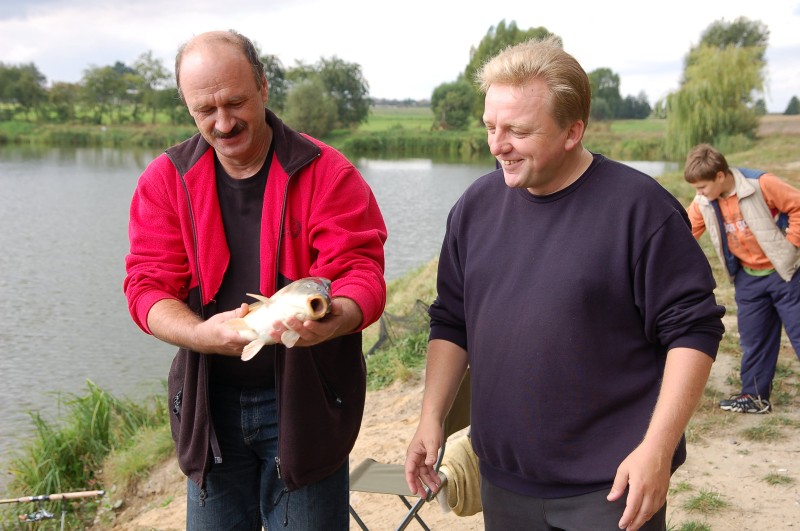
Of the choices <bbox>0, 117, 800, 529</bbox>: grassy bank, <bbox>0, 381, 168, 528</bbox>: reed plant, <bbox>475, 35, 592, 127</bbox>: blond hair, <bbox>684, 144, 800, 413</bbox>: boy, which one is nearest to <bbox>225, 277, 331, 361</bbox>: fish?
<bbox>475, 35, 592, 127</bbox>: blond hair

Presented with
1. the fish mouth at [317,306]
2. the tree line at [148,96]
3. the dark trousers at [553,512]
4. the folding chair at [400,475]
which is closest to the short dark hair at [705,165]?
the folding chair at [400,475]

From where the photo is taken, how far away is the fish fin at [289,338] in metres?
1.92

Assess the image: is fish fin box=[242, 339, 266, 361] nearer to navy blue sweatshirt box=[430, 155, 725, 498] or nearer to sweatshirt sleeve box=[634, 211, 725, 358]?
navy blue sweatshirt box=[430, 155, 725, 498]

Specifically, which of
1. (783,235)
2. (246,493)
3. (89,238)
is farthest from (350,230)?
(89,238)

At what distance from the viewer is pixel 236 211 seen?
7.67 ft

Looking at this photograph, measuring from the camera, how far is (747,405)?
214 inches

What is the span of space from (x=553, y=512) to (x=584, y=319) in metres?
0.52

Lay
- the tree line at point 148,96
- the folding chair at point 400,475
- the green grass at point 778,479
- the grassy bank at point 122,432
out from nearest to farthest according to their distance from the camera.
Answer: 1. the folding chair at point 400,475
2. the green grass at point 778,479
3. the grassy bank at point 122,432
4. the tree line at point 148,96

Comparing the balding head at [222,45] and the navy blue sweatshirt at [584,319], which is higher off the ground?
the balding head at [222,45]

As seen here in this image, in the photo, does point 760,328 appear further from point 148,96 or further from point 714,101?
point 148,96

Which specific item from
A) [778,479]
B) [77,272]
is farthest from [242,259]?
[77,272]

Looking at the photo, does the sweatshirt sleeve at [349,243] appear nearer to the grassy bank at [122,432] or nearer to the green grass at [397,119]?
the grassy bank at [122,432]

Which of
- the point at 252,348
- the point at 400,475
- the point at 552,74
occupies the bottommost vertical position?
the point at 400,475

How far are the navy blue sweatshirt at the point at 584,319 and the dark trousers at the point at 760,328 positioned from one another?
12.2 feet
